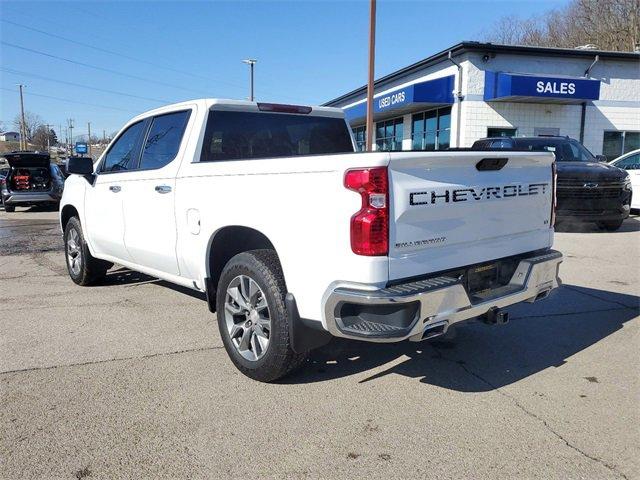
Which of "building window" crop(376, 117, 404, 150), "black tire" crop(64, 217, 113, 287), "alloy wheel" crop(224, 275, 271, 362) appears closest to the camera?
"alloy wheel" crop(224, 275, 271, 362)

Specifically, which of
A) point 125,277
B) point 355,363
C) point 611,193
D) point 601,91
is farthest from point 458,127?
point 355,363

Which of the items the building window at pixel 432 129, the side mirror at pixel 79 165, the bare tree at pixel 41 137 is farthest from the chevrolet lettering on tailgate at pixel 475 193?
the bare tree at pixel 41 137

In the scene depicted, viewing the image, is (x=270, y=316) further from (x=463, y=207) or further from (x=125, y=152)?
(x=125, y=152)

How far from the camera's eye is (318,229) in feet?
9.84

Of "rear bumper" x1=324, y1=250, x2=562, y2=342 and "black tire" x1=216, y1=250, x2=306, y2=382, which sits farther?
"black tire" x1=216, y1=250, x2=306, y2=382

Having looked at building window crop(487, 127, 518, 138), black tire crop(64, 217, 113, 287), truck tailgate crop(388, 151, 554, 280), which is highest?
building window crop(487, 127, 518, 138)

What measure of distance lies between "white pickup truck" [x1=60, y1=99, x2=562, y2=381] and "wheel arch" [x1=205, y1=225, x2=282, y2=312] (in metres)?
0.01

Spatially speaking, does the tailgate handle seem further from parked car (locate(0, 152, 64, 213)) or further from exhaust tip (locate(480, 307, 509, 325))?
parked car (locate(0, 152, 64, 213))

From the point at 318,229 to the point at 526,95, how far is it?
1767 cm

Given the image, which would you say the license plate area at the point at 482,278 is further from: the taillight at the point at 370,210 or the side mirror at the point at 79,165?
the side mirror at the point at 79,165

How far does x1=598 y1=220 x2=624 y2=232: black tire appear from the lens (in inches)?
425

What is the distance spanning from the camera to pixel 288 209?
3180 millimetres

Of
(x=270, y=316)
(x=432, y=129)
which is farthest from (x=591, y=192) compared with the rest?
(x=432, y=129)

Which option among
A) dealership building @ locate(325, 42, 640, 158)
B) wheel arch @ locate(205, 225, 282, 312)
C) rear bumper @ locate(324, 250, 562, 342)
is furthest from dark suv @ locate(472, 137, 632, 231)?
dealership building @ locate(325, 42, 640, 158)
